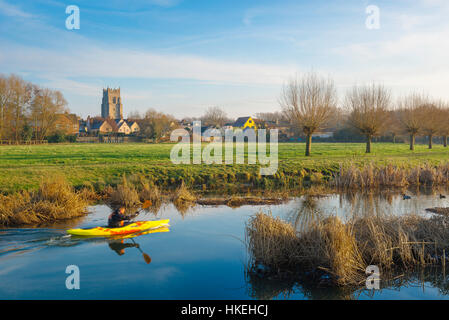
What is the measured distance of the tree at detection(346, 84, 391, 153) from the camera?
31.2 meters

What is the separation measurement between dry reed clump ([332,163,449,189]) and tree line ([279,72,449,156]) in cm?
913

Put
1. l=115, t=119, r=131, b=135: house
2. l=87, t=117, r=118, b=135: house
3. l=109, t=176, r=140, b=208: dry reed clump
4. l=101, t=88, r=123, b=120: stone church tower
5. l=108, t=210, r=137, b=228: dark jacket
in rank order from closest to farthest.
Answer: l=108, t=210, r=137, b=228: dark jacket
l=109, t=176, r=140, b=208: dry reed clump
l=87, t=117, r=118, b=135: house
l=115, t=119, r=131, b=135: house
l=101, t=88, r=123, b=120: stone church tower

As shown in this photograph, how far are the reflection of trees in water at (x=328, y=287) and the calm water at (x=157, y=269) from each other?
0.7 inches

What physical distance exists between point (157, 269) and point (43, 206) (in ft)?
19.1

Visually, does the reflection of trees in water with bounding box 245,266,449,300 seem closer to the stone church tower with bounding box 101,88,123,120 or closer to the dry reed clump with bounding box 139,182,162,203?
the dry reed clump with bounding box 139,182,162,203

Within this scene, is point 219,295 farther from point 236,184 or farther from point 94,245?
point 236,184

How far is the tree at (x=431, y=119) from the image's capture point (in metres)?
39.3

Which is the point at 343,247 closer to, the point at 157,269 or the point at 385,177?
the point at 157,269

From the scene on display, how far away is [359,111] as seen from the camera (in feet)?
104

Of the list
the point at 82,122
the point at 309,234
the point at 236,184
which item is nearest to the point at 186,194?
the point at 236,184

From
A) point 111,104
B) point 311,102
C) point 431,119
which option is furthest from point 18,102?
point 111,104

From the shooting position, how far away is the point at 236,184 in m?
19.0

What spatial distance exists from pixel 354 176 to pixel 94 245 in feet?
44.7

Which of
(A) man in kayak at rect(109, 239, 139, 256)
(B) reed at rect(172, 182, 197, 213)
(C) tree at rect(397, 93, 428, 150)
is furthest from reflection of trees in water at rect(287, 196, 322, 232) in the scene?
(C) tree at rect(397, 93, 428, 150)
